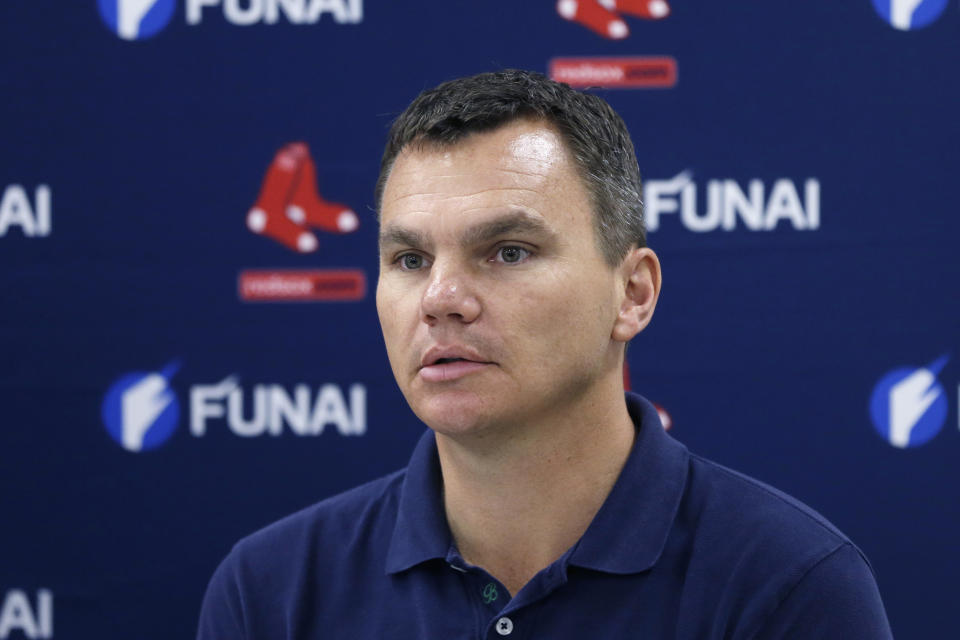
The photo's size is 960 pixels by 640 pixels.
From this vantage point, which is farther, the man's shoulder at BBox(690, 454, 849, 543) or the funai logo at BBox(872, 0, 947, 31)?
the funai logo at BBox(872, 0, 947, 31)

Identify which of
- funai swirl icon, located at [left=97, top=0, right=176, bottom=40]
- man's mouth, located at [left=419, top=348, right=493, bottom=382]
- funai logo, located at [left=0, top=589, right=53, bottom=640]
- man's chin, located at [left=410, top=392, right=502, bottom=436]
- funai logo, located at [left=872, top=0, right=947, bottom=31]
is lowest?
funai logo, located at [left=0, top=589, right=53, bottom=640]

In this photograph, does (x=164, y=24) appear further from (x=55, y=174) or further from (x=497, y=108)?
(x=497, y=108)

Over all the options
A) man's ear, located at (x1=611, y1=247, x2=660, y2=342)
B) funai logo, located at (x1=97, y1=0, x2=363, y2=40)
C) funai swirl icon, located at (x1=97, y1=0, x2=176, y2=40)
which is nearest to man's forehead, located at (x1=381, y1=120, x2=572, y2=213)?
man's ear, located at (x1=611, y1=247, x2=660, y2=342)

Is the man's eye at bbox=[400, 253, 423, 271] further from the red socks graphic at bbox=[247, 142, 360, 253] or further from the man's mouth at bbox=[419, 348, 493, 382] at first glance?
the red socks graphic at bbox=[247, 142, 360, 253]

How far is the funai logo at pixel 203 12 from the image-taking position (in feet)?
6.41

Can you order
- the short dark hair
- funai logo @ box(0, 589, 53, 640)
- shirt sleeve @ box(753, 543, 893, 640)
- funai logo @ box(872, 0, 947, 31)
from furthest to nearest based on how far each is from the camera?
funai logo @ box(0, 589, 53, 640)
funai logo @ box(872, 0, 947, 31)
the short dark hair
shirt sleeve @ box(753, 543, 893, 640)

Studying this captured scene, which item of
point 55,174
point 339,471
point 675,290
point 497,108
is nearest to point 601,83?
point 675,290

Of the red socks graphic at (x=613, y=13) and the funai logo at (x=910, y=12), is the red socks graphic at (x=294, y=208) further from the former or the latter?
the funai logo at (x=910, y=12)

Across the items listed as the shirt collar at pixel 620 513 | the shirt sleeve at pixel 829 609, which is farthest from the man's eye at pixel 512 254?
the shirt sleeve at pixel 829 609

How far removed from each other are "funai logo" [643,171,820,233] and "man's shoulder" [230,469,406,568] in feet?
2.91

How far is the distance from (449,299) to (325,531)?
395mm

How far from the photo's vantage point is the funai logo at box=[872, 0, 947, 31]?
73.7 inches

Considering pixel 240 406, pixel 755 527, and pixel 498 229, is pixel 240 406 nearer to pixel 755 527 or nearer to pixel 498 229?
pixel 498 229

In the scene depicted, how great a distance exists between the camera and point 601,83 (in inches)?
74.9
